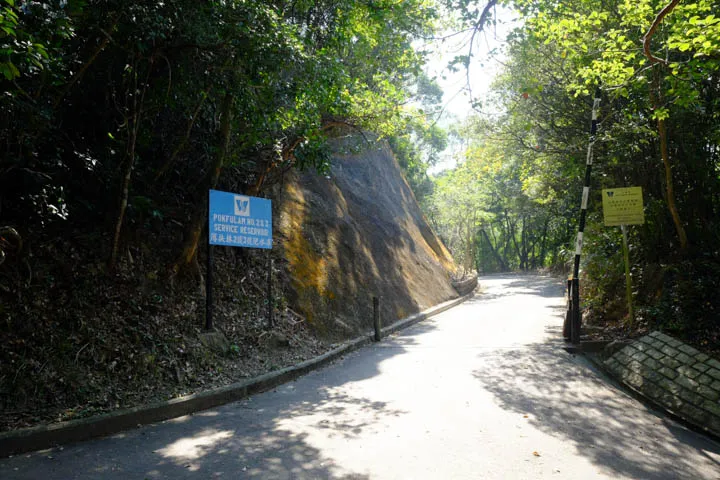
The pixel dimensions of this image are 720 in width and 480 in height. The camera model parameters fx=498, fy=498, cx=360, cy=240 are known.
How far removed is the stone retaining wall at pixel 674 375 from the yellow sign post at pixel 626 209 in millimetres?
1870

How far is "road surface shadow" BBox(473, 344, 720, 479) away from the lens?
4512 millimetres

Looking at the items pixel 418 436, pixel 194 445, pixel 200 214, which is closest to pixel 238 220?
pixel 200 214

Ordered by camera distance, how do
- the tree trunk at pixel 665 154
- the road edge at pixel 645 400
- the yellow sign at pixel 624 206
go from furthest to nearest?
the yellow sign at pixel 624 206
the tree trunk at pixel 665 154
the road edge at pixel 645 400

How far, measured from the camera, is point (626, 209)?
31.1 feet

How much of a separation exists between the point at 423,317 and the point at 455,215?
17598 mm

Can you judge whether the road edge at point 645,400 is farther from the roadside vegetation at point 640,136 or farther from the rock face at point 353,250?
the rock face at point 353,250

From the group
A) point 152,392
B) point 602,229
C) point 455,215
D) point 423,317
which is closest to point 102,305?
point 152,392

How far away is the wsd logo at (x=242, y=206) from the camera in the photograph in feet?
28.3

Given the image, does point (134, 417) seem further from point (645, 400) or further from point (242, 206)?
point (645, 400)

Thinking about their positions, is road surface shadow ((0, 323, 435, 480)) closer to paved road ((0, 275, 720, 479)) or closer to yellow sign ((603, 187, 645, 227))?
paved road ((0, 275, 720, 479))

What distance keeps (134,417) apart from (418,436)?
3.13 meters

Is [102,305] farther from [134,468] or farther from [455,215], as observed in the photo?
[455,215]

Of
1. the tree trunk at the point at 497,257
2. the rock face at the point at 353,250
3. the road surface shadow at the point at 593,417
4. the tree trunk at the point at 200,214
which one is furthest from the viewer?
the tree trunk at the point at 497,257

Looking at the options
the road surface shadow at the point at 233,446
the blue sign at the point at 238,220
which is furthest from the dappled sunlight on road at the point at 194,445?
the blue sign at the point at 238,220
